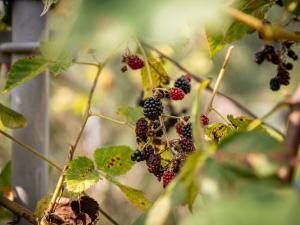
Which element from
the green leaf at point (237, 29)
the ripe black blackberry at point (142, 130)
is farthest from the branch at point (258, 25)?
the ripe black blackberry at point (142, 130)

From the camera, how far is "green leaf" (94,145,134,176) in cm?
80

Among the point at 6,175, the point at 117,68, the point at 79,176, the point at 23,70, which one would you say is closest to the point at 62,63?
the point at 23,70

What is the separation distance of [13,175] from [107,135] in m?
3.02

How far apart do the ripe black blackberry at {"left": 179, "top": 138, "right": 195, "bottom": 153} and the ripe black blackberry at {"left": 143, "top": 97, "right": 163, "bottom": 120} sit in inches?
2.2

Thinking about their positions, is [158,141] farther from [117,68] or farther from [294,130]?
[117,68]

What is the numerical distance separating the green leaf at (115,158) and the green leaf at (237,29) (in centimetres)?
22

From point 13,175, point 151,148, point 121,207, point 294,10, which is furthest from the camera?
point 121,207

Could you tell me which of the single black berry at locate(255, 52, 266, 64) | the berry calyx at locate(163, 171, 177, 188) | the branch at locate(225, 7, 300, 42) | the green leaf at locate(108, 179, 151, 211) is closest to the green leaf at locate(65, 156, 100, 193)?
the green leaf at locate(108, 179, 151, 211)

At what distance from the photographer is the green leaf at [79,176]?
69cm

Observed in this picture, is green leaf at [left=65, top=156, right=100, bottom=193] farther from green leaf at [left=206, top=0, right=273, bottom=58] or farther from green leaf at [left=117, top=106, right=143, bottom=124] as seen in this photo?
green leaf at [left=206, top=0, right=273, bottom=58]

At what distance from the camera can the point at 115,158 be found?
81 cm

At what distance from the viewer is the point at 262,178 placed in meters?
0.30

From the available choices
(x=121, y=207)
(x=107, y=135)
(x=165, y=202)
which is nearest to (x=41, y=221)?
(x=165, y=202)

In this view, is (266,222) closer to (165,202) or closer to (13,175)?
(165,202)
